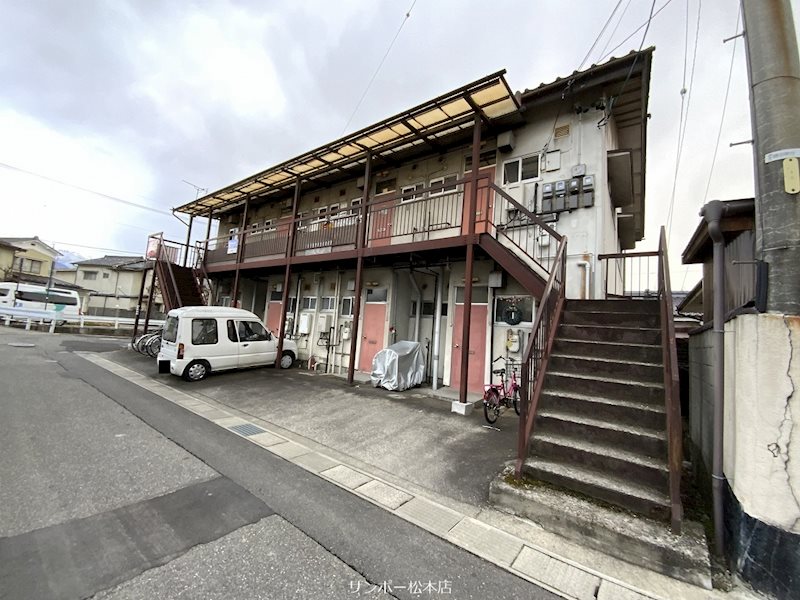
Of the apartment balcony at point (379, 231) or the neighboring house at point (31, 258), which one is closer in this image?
the apartment balcony at point (379, 231)

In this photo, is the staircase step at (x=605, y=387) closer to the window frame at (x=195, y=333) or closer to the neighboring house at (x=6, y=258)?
the window frame at (x=195, y=333)

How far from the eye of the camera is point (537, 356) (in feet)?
14.5

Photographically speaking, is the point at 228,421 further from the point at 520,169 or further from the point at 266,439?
the point at 520,169

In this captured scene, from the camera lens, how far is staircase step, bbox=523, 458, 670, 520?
2730 mm

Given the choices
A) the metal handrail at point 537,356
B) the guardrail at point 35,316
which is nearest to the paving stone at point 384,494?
the metal handrail at point 537,356

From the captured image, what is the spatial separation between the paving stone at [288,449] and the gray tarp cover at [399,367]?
361cm

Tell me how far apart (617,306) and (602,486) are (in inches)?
120

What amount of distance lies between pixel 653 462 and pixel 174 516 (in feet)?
13.7

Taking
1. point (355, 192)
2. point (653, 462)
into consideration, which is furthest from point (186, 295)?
point (653, 462)

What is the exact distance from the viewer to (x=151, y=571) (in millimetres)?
2254

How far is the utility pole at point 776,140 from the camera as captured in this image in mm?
2258

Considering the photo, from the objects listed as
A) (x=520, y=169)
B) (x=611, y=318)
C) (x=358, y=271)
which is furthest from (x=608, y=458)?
(x=520, y=169)

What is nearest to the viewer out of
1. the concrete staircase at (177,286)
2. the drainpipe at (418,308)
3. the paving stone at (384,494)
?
the paving stone at (384,494)

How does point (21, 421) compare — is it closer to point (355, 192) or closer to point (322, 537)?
point (322, 537)
